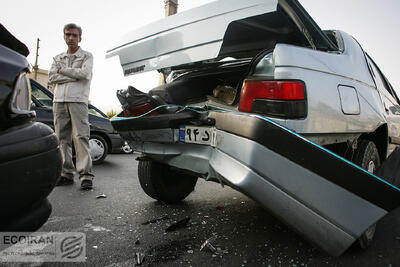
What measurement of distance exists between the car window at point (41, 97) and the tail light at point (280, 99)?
4.35 m

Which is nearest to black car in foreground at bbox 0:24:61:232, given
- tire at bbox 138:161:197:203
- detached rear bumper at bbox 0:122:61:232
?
detached rear bumper at bbox 0:122:61:232

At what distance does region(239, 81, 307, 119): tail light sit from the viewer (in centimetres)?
148

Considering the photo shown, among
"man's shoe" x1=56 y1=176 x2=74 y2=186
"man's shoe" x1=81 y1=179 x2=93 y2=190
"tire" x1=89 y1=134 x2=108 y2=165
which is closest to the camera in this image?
"man's shoe" x1=81 y1=179 x2=93 y2=190

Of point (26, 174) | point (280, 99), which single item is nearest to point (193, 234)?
point (280, 99)

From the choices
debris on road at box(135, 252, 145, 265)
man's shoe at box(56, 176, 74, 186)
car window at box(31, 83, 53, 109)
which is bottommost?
man's shoe at box(56, 176, 74, 186)

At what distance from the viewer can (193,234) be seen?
2014mm

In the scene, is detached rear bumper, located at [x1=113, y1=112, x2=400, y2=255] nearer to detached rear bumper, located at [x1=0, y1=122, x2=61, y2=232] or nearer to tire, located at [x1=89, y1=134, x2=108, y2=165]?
detached rear bumper, located at [x1=0, y1=122, x2=61, y2=232]

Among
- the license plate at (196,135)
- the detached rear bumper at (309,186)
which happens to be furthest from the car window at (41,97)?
the detached rear bumper at (309,186)

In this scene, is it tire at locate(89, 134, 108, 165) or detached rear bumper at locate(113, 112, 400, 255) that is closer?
detached rear bumper at locate(113, 112, 400, 255)

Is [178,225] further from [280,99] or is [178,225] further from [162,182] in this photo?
[280,99]

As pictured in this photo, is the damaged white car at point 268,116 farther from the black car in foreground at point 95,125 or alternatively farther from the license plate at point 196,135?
the black car in foreground at point 95,125

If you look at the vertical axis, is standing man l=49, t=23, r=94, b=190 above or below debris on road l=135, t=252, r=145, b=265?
above

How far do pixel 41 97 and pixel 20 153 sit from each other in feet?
14.5

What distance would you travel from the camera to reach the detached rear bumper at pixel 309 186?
1225 millimetres
